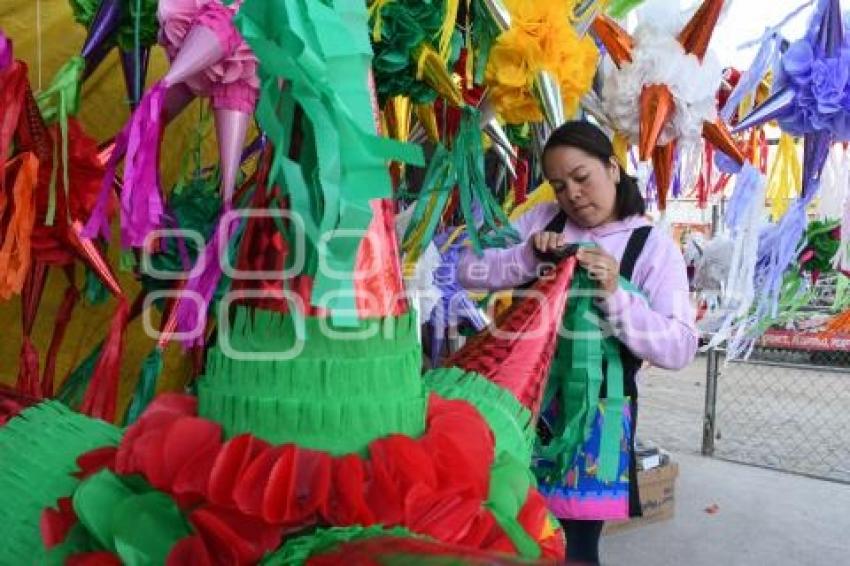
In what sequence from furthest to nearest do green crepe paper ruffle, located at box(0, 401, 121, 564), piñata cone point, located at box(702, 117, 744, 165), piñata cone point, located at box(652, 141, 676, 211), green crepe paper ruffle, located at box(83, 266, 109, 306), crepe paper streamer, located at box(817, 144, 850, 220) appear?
crepe paper streamer, located at box(817, 144, 850, 220), piñata cone point, located at box(702, 117, 744, 165), piñata cone point, located at box(652, 141, 676, 211), green crepe paper ruffle, located at box(83, 266, 109, 306), green crepe paper ruffle, located at box(0, 401, 121, 564)

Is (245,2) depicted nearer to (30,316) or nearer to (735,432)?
(30,316)

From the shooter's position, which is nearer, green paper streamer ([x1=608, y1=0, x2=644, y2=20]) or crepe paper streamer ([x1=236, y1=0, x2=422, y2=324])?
crepe paper streamer ([x1=236, y1=0, x2=422, y2=324])

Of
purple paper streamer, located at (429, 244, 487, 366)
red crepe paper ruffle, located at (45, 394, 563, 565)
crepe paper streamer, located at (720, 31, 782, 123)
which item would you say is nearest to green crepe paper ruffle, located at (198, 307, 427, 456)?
red crepe paper ruffle, located at (45, 394, 563, 565)

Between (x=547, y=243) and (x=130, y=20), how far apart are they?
0.58 m

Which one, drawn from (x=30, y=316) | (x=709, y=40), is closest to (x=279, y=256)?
(x=30, y=316)

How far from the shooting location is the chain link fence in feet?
10.7

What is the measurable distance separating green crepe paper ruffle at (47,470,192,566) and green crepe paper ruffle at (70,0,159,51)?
0.64 meters

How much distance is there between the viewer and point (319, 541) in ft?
1.31

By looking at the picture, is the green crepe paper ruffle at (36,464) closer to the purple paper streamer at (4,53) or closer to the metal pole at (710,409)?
the purple paper streamer at (4,53)

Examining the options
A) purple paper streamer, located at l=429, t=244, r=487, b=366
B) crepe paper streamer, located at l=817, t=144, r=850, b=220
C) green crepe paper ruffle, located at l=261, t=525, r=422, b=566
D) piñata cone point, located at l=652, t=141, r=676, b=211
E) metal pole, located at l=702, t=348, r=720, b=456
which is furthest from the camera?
metal pole, located at l=702, t=348, r=720, b=456

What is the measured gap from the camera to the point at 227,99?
831mm

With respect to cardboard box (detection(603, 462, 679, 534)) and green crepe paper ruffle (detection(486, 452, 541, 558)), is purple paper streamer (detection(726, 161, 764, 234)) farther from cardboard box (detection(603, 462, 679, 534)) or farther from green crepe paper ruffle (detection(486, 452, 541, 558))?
green crepe paper ruffle (detection(486, 452, 541, 558))

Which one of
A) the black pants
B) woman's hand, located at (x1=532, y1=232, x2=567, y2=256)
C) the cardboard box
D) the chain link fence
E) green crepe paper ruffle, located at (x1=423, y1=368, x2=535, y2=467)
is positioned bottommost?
the chain link fence

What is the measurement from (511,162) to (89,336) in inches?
36.8
